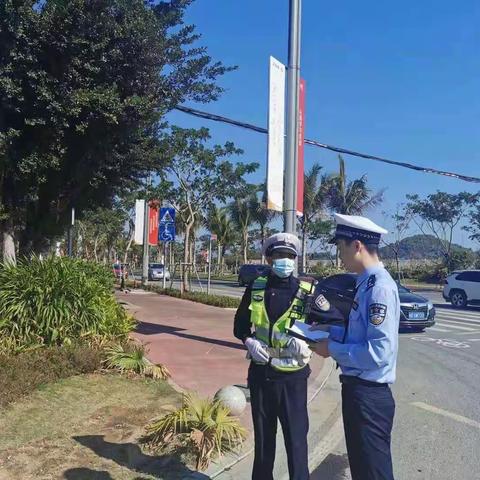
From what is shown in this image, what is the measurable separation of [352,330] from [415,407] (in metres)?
4.50

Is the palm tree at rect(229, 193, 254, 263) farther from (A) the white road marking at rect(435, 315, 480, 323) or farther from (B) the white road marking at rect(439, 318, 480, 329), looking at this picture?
(B) the white road marking at rect(439, 318, 480, 329)

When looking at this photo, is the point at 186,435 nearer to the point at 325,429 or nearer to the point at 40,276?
the point at 325,429

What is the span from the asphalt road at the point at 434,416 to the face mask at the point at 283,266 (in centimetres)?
195

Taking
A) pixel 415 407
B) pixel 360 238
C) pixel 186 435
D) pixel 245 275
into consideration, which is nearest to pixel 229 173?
pixel 245 275

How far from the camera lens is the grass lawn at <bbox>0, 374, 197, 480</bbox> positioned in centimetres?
445

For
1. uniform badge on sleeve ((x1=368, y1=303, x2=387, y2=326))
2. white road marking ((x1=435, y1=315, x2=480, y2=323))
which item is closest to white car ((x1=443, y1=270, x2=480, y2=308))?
white road marking ((x1=435, y1=315, x2=480, y2=323))

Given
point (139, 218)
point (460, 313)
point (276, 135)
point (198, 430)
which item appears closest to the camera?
point (198, 430)

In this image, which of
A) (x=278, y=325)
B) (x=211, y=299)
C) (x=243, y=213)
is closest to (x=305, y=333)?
(x=278, y=325)

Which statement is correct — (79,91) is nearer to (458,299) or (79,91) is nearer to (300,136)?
(300,136)

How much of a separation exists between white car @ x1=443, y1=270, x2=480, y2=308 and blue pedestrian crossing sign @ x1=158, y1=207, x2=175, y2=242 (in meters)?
11.3

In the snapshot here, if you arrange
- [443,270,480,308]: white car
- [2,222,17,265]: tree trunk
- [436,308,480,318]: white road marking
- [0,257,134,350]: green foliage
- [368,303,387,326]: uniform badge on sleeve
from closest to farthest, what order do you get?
1. [368,303,387,326]: uniform badge on sleeve
2. [0,257,134,350]: green foliage
3. [2,222,17,265]: tree trunk
4. [436,308,480,318]: white road marking
5. [443,270,480,308]: white car

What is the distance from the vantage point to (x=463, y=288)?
22719 millimetres

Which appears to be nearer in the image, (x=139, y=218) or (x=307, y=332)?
(x=307, y=332)

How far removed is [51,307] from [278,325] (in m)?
5.31
